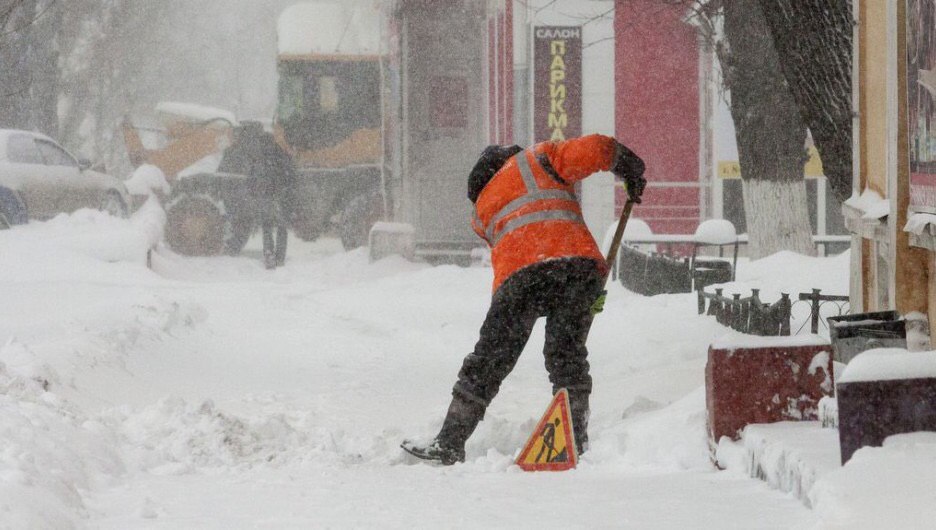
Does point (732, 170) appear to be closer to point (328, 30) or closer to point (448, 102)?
point (448, 102)

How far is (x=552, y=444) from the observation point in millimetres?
5754

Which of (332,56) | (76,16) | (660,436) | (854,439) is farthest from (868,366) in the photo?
(76,16)

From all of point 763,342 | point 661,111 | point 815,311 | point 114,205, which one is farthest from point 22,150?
point 763,342

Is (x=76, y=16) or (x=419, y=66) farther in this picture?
(x=76, y=16)

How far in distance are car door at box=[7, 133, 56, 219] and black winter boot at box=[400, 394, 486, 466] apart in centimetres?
1376

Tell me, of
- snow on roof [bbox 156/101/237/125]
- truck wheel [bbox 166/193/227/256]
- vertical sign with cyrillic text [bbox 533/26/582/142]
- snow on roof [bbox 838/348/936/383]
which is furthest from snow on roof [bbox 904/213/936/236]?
snow on roof [bbox 156/101/237/125]

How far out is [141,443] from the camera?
6.20m

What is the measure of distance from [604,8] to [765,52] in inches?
363

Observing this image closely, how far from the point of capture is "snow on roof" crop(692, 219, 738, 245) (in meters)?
14.7

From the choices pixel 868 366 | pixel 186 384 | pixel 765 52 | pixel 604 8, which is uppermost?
pixel 604 8

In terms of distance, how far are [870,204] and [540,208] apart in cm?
228

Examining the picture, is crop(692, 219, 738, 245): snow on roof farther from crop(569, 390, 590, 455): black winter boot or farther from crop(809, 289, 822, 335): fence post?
crop(569, 390, 590, 455): black winter boot

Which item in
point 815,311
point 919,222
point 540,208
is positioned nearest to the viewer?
Result: point 919,222

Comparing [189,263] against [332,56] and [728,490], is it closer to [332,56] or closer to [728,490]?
[332,56]
